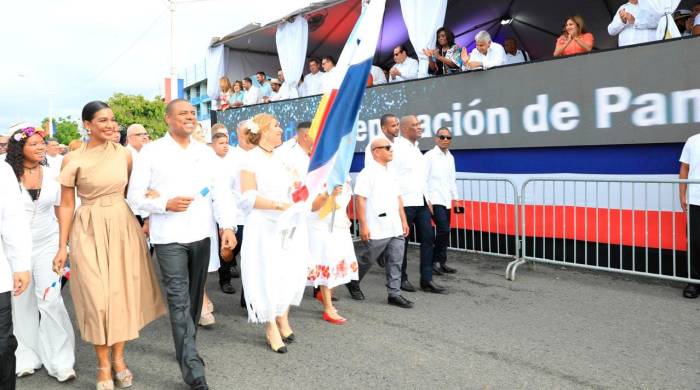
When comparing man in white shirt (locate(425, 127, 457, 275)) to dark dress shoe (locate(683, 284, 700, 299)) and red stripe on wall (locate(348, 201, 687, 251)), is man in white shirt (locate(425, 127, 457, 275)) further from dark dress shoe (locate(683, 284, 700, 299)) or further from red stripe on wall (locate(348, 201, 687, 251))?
dark dress shoe (locate(683, 284, 700, 299))

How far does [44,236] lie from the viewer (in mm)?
3955

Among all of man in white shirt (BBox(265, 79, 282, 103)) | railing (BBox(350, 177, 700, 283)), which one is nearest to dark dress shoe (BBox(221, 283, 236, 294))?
railing (BBox(350, 177, 700, 283))

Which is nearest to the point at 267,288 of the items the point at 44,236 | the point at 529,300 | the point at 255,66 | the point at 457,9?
the point at 44,236

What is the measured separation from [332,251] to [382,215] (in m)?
0.59

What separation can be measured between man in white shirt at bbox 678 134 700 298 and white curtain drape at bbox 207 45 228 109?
11.3 meters

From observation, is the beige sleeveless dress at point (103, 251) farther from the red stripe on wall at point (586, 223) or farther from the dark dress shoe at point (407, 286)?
the red stripe on wall at point (586, 223)

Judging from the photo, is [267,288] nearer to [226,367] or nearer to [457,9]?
[226,367]

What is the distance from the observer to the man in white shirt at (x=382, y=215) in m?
5.38

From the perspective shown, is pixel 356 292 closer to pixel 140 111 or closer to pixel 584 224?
pixel 584 224

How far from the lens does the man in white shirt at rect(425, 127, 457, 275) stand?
6516 mm

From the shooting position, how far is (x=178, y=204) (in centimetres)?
359

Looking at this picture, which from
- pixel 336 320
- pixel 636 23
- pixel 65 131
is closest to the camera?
pixel 336 320

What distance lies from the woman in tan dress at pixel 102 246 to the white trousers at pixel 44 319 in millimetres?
422

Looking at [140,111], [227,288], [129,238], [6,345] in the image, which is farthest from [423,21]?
[140,111]
